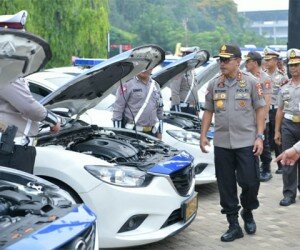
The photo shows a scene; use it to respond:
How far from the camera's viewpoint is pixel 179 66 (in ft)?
25.7

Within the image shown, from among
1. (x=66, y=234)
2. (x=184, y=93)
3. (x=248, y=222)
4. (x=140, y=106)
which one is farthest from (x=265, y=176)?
(x=66, y=234)

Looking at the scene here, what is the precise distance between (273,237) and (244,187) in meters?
0.62

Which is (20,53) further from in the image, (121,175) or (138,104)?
(138,104)

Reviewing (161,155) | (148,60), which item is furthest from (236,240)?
(148,60)

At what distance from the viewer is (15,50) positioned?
3.59 metres

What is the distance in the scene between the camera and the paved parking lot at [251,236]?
18.3 ft

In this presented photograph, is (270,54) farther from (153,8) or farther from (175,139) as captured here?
(153,8)

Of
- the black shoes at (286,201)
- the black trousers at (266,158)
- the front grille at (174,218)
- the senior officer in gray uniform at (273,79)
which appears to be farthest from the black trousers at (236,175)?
the senior officer in gray uniform at (273,79)

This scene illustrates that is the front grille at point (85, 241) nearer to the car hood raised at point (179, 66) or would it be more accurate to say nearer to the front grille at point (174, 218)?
the front grille at point (174, 218)

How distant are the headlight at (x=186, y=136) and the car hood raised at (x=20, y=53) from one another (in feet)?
11.7

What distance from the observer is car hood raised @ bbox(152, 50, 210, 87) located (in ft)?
25.3

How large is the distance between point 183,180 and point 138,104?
1.95 m

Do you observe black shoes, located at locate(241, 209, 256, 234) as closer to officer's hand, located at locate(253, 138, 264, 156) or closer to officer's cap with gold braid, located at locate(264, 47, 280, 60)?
officer's hand, located at locate(253, 138, 264, 156)

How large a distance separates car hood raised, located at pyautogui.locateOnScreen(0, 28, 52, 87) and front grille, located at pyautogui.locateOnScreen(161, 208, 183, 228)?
5.72ft
